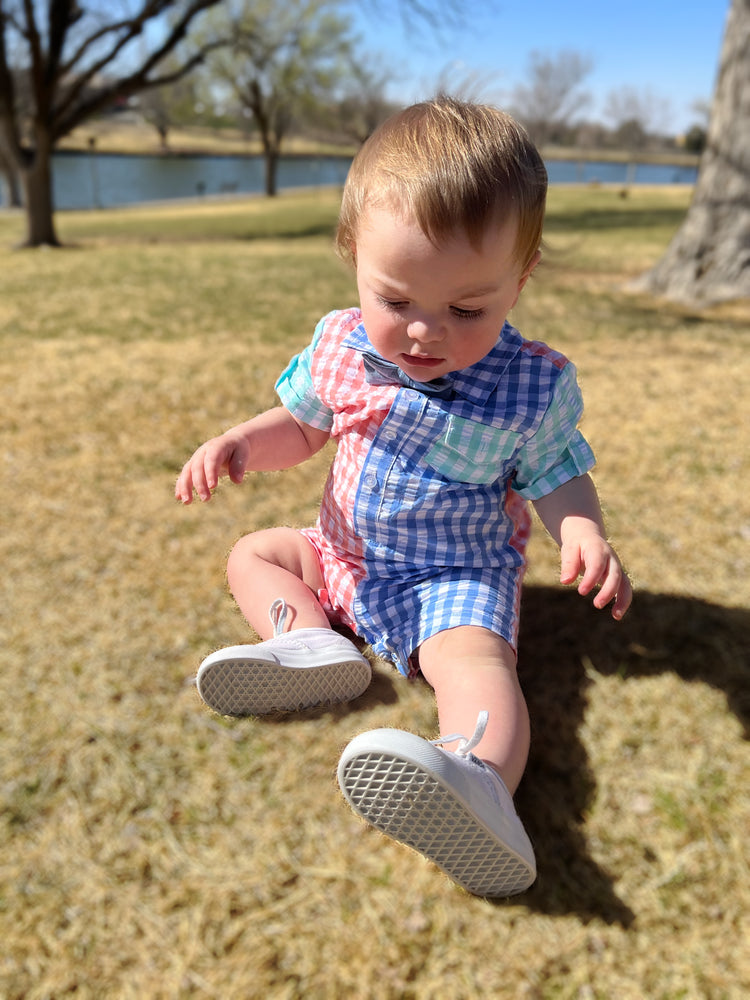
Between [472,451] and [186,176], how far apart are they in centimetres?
4908

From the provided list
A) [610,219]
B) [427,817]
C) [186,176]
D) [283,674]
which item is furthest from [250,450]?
[186,176]

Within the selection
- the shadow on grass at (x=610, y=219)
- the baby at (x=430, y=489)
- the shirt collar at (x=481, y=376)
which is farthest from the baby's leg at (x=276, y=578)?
the shadow on grass at (x=610, y=219)

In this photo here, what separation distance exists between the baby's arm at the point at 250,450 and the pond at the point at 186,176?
108 ft

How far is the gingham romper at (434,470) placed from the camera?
71.7 inches

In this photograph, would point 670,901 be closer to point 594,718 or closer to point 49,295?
point 594,718

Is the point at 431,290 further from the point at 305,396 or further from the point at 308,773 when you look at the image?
the point at 308,773

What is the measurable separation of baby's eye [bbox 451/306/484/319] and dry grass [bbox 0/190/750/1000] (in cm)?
94

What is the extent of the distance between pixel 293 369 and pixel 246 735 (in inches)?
37.1

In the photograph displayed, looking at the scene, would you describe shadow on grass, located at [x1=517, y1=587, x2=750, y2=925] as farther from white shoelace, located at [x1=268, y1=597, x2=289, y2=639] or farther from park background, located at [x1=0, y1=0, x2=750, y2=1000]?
white shoelace, located at [x1=268, y1=597, x2=289, y2=639]

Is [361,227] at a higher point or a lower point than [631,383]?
higher

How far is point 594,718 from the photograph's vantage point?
192 centimetres

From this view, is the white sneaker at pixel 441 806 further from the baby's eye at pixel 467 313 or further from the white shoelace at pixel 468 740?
the baby's eye at pixel 467 313

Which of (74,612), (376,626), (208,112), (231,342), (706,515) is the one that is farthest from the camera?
(208,112)

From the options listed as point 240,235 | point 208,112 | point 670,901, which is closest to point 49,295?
point 670,901
